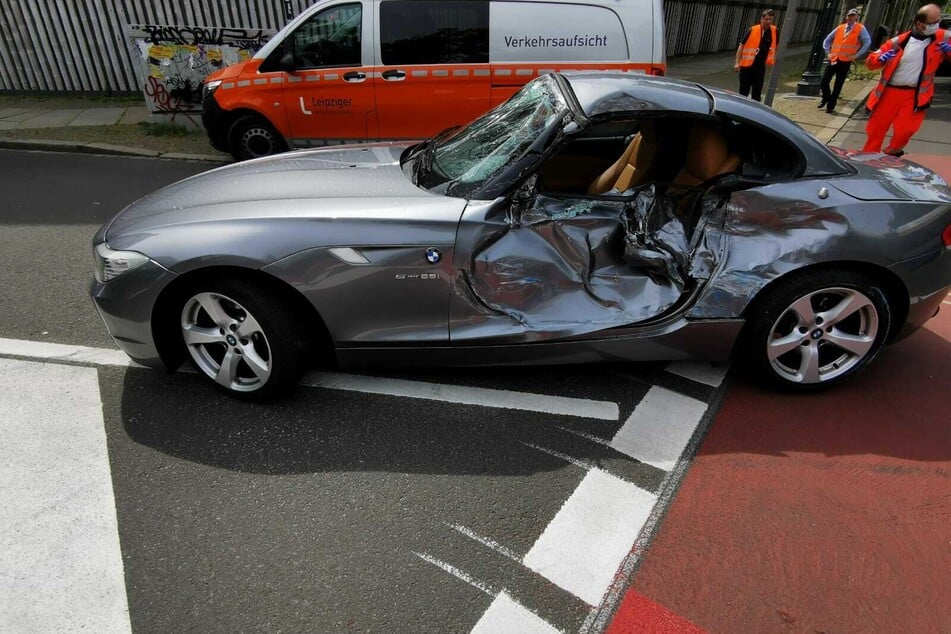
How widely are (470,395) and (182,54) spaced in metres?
7.49

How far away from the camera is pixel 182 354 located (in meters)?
2.94

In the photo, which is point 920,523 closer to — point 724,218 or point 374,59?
point 724,218

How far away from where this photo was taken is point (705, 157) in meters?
3.04

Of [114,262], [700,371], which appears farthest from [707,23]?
[114,262]

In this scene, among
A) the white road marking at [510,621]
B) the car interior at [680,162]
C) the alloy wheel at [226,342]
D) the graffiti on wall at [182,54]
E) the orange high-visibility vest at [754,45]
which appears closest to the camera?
the white road marking at [510,621]

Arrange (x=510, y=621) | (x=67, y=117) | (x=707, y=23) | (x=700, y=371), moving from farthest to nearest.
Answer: (x=707, y=23)
(x=67, y=117)
(x=700, y=371)
(x=510, y=621)

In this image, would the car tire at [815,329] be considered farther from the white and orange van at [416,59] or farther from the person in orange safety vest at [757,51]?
the person in orange safety vest at [757,51]

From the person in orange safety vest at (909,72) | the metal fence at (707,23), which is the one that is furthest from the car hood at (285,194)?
the metal fence at (707,23)

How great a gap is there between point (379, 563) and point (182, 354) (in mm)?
1522

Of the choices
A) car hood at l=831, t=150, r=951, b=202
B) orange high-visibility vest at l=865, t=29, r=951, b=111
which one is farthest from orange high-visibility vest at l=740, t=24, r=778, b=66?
car hood at l=831, t=150, r=951, b=202

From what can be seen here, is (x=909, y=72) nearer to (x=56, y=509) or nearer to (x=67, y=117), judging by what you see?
(x=56, y=509)

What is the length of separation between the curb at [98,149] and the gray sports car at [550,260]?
16.7 feet

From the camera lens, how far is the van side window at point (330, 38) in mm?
6180

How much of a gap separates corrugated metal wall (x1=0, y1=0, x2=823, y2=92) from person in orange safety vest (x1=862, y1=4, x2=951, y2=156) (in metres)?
A: 8.53
